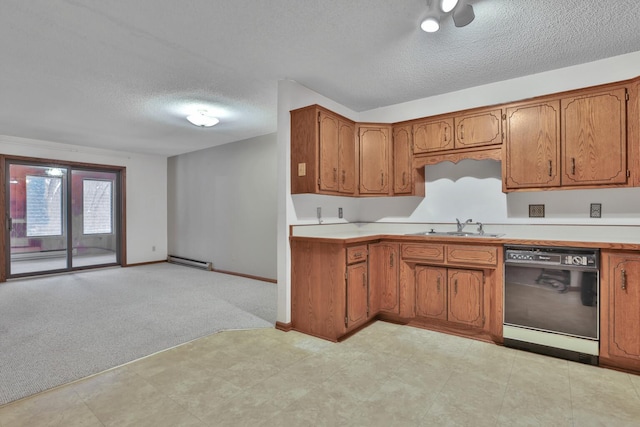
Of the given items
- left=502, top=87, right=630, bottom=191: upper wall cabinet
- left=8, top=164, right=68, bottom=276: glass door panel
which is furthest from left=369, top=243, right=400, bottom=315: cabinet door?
left=8, top=164, right=68, bottom=276: glass door panel

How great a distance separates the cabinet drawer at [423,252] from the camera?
309cm

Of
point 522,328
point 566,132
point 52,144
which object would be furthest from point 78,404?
point 52,144

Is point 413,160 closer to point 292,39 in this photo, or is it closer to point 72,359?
point 292,39

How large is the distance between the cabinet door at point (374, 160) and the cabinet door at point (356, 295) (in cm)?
103

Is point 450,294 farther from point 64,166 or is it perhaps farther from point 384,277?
point 64,166

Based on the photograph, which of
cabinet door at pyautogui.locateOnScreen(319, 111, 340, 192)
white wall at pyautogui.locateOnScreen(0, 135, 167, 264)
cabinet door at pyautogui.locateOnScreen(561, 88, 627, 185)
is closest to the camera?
cabinet door at pyautogui.locateOnScreen(561, 88, 627, 185)

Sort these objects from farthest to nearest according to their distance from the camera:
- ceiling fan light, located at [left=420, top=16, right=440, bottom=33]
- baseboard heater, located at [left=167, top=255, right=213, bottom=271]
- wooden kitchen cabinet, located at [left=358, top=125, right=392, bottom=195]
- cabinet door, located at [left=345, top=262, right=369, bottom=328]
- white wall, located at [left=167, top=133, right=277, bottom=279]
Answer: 1. baseboard heater, located at [left=167, top=255, right=213, bottom=271]
2. white wall, located at [left=167, top=133, right=277, bottom=279]
3. wooden kitchen cabinet, located at [left=358, top=125, right=392, bottom=195]
4. cabinet door, located at [left=345, top=262, right=369, bottom=328]
5. ceiling fan light, located at [left=420, top=16, right=440, bottom=33]

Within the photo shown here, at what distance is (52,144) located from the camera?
230 inches

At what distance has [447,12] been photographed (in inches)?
79.1

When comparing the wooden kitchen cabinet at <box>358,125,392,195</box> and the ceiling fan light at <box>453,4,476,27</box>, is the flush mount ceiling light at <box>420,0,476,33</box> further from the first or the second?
the wooden kitchen cabinet at <box>358,125,392,195</box>

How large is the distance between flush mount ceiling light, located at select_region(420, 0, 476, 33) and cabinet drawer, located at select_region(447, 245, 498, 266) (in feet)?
6.03

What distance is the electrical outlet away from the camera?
310cm

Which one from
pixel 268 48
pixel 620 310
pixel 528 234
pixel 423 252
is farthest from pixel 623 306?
pixel 268 48

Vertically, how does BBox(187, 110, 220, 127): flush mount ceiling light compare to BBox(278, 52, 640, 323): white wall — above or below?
above
